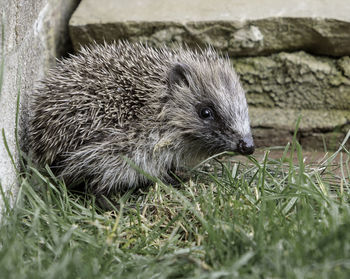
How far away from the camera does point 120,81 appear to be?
425 centimetres

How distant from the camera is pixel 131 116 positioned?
4.23 m

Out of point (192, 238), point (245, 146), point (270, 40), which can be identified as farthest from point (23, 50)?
point (270, 40)

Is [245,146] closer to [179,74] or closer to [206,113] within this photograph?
[206,113]

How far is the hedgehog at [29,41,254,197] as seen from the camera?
4.14 m

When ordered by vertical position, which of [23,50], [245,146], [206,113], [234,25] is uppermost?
[23,50]

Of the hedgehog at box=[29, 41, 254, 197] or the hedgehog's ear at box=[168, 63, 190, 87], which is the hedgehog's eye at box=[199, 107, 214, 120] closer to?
the hedgehog at box=[29, 41, 254, 197]

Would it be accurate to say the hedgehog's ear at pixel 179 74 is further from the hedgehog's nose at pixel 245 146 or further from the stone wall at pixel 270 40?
the stone wall at pixel 270 40

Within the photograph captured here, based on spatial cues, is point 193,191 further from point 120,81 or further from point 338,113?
point 338,113

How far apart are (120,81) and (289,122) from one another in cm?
215

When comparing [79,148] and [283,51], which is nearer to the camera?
[79,148]

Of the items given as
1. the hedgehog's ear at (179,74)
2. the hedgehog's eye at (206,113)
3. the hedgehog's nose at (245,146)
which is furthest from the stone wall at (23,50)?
the hedgehog's nose at (245,146)

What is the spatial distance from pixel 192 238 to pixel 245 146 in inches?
40.7


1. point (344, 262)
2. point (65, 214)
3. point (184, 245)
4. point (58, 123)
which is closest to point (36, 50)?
point (58, 123)

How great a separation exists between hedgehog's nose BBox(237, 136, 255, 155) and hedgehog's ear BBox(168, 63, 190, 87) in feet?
2.26
